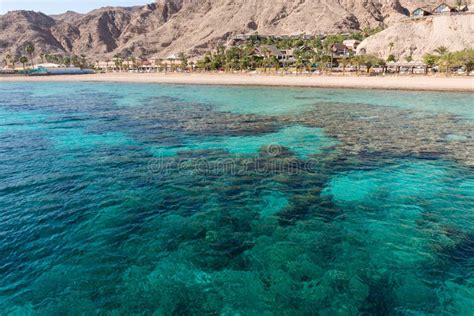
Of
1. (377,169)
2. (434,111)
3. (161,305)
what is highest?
(434,111)

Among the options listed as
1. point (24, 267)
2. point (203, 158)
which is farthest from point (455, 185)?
point (24, 267)

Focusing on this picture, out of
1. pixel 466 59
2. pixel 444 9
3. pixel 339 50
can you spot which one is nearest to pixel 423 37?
pixel 444 9

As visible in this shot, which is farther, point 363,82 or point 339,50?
point 339,50

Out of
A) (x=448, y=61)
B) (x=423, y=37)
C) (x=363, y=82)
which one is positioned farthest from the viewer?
(x=423, y=37)

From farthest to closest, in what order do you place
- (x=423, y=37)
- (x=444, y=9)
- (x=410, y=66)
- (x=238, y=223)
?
(x=444, y=9) → (x=423, y=37) → (x=410, y=66) → (x=238, y=223)

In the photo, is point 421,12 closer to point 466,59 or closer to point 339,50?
point 339,50

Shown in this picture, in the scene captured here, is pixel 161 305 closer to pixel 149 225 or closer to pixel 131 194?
pixel 149 225

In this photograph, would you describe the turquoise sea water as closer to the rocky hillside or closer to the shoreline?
the shoreline
